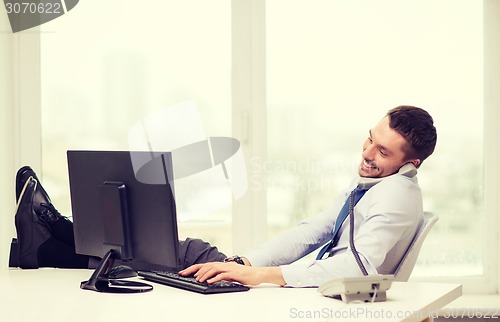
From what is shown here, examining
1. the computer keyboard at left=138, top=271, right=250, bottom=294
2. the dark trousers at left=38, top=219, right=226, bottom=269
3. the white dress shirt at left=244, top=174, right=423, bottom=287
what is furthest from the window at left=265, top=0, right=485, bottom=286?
the computer keyboard at left=138, top=271, right=250, bottom=294

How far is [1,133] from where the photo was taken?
384 cm

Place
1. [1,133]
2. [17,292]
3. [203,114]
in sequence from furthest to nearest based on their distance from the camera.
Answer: [203,114] < [1,133] < [17,292]

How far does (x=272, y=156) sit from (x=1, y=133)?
4.55 feet

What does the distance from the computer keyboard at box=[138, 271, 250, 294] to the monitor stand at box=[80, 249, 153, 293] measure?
6 cm

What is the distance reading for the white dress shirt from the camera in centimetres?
221

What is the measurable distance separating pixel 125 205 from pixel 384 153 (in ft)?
2.89

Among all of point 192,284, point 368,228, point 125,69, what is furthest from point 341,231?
point 125,69

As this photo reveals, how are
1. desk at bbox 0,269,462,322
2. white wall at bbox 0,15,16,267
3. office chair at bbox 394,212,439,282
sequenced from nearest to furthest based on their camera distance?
desk at bbox 0,269,462,322 → office chair at bbox 394,212,439,282 → white wall at bbox 0,15,16,267

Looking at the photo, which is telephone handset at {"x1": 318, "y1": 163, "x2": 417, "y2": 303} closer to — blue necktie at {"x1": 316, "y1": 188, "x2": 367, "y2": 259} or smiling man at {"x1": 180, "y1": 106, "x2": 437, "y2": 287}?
smiling man at {"x1": 180, "y1": 106, "x2": 437, "y2": 287}

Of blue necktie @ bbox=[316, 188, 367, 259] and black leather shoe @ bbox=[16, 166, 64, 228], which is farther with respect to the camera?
black leather shoe @ bbox=[16, 166, 64, 228]

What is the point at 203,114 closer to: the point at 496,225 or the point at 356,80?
the point at 356,80

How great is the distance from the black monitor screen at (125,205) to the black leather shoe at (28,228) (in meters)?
0.43

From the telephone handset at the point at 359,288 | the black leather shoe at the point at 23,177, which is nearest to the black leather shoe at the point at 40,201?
the black leather shoe at the point at 23,177

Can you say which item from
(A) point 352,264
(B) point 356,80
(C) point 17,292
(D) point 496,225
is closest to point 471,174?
(D) point 496,225
